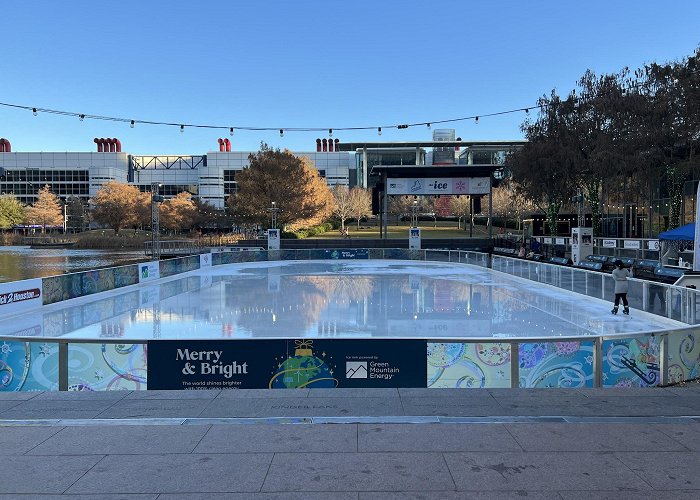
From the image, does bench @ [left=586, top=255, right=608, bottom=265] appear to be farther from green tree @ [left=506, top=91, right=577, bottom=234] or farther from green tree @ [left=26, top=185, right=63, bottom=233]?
green tree @ [left=26, top=185, right=63, bottom=233]

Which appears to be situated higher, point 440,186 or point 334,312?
point 440,186

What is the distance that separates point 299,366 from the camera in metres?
7.19

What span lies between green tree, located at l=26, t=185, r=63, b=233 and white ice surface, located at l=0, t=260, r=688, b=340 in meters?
72.6

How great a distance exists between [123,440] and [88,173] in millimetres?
107625

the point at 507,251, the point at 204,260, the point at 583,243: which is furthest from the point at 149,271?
the point at 507,251

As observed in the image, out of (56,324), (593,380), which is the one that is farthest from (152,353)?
(56,324)

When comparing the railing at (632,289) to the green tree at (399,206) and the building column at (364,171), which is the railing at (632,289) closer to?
the green tree at (399,206)

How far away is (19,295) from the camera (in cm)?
1639

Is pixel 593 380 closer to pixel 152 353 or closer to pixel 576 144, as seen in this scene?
pixel 152 353

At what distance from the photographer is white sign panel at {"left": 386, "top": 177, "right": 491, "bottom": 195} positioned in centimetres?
4594

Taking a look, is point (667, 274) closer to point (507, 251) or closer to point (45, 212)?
point (507, 251)

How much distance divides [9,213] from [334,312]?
86823mm

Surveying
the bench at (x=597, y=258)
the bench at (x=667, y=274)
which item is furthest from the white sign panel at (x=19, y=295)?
the bench at (x=597, y=258)

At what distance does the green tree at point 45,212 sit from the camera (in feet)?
287
